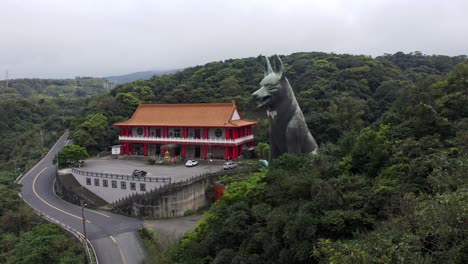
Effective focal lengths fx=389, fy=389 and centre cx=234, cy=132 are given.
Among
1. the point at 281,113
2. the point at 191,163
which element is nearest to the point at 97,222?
the point at 191,163

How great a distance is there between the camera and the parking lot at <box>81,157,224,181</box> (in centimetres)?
2982

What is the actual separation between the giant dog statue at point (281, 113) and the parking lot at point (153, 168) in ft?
34.9

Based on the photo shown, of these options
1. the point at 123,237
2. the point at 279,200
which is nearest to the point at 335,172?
the point at 279,200

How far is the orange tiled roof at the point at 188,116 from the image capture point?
34312mm

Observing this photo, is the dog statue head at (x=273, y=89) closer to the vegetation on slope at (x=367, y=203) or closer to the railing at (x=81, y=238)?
the vegetation on slope at (x=367, y=203)

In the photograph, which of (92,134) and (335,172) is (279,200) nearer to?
(335,172)

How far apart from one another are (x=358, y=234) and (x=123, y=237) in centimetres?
1537

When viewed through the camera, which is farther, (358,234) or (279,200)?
(279,200)

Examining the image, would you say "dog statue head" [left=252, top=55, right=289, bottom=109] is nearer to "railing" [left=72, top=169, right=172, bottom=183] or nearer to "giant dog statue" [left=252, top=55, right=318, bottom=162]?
"giant dog statue" [left=252, top=55, right=318, bottom=162]

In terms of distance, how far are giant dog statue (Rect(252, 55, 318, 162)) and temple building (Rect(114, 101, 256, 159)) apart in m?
13.2

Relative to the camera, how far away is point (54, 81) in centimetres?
15500

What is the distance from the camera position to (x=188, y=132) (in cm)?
3597

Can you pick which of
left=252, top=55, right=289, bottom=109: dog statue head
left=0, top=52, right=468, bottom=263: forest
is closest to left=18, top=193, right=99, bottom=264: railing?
left=0, top=52, right=468, bottom=263: forest

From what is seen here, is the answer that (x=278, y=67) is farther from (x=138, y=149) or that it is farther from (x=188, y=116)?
(x=138, y=149)
